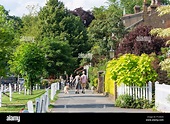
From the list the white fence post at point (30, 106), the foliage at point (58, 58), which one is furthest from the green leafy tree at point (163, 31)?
the white fence post at point (30, 106)

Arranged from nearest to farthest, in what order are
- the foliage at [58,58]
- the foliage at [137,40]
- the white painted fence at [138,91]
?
the foliage at [58,58] < the foliage at [137,40] < the white painted fence at [138,91]

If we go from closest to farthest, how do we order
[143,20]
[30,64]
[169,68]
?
[143,20] → [169,68] → [30,64]

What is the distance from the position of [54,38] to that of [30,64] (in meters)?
4.45

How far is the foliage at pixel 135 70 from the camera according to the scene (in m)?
7.07

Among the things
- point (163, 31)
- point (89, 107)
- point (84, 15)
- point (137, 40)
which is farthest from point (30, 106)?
point (137, 40)

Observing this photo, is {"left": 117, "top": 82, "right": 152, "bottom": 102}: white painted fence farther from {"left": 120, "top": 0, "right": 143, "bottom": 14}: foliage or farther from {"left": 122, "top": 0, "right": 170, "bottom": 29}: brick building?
{"left": 120, "top": 0, "right": 143, "bottom": 14}: foliage

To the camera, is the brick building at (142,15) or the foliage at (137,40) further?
the foliage at (137,40)

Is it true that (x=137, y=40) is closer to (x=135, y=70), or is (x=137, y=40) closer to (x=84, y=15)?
(x=84, y=15)

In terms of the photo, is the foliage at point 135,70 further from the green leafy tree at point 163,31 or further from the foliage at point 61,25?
the foliage at point 61,25

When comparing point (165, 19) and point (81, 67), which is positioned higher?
point (165, 19)

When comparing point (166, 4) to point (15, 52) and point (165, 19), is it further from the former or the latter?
point (15, 52)

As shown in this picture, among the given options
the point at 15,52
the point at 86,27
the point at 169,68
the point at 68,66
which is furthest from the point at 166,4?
the point at 15,52
